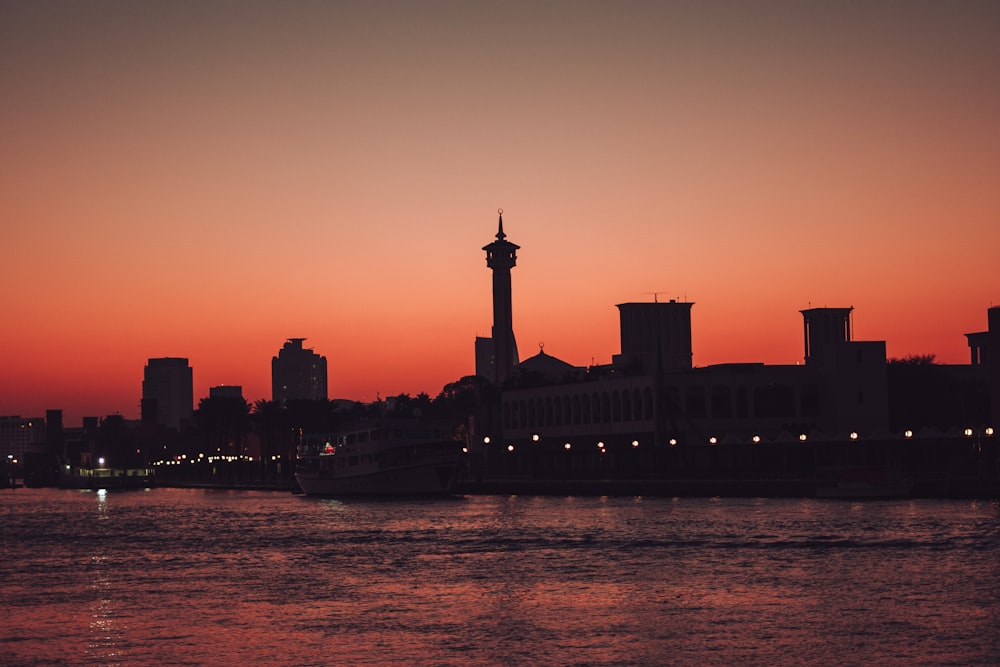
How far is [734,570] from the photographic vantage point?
5522 centimetres

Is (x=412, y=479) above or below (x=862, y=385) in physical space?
below

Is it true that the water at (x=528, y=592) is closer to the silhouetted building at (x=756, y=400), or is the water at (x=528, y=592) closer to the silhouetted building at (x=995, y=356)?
the silhouetted building at (x=995, y=356)

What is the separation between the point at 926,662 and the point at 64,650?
68.6 feet

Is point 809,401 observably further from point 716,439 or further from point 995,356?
point 995,356

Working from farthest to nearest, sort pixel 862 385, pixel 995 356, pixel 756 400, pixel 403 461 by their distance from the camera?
pixel 756 400 < pixel 862 385 < pixel 403 461 < pixel 995 356

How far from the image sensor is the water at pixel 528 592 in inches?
1400

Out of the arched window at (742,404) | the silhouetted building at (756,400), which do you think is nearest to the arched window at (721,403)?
the silhouetted building at (756,400)

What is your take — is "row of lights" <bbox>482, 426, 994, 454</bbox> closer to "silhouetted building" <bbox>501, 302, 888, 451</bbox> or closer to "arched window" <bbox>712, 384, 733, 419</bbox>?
"silhouetted building" <bbox>501, 302, 888, 451</bbox>

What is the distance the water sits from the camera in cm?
3556

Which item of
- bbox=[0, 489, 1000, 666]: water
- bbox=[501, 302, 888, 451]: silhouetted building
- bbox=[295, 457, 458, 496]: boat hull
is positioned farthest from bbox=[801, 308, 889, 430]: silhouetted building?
bbox=[0, 489, 1000, 666]: water

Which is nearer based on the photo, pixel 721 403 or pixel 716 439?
pixel 716 439

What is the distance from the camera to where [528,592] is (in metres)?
48.8

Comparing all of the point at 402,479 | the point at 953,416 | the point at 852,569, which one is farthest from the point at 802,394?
the point at 852,569

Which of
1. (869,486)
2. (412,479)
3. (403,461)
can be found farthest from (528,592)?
(403,461)
